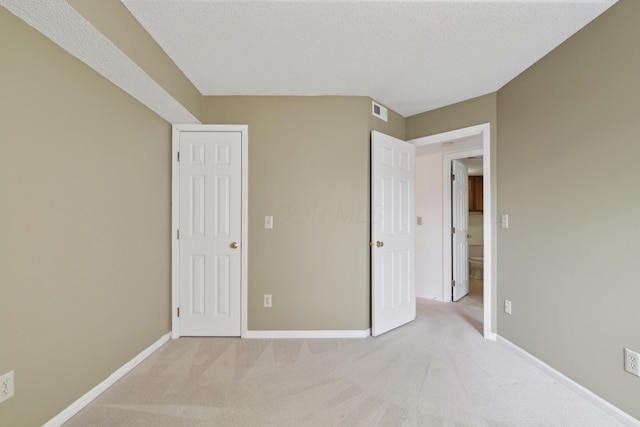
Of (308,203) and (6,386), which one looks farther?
(308,203)

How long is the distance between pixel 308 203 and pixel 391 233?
99cm

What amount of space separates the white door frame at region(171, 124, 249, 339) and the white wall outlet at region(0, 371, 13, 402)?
4.27 feet

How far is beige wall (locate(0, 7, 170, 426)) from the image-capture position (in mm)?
1222

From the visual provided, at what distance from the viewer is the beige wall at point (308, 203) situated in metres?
2.58

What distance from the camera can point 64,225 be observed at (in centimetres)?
147

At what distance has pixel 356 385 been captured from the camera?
70.9 inches

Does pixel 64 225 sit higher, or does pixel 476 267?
pixel 64 225

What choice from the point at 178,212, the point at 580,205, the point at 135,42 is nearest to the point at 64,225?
the point at 178,212

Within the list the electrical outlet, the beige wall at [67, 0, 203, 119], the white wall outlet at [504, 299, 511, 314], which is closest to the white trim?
the white wall outlet at [504, 299, 511, 314]

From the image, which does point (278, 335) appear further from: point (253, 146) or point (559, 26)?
point (559, 26)

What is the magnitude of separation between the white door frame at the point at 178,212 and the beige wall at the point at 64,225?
34cm

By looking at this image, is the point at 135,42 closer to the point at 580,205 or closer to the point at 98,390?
the point at 98,390

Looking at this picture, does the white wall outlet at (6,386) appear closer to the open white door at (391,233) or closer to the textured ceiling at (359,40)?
the textured ceiling at (359,40)

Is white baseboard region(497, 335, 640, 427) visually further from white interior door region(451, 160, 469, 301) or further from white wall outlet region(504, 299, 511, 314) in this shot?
white interior door region(451, 160, 469, 301)
